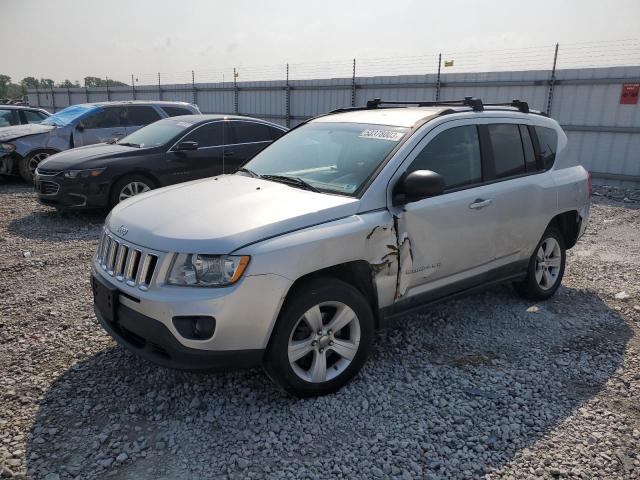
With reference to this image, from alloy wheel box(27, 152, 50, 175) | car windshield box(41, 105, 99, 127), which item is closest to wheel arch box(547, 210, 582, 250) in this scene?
car windshield box(41, 105, 99, 127)

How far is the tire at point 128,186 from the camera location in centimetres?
733

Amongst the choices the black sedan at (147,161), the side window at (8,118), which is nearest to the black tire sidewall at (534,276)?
the black sedan at (147,161)

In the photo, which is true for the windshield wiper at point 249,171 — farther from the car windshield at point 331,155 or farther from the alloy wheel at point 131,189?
the alloy wheel at point 131,189

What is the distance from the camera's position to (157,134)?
26.2 ft

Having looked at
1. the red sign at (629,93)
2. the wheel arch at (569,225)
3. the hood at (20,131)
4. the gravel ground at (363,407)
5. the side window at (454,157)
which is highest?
the red sign at (629,93)

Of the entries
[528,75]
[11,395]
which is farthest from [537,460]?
[528,75]

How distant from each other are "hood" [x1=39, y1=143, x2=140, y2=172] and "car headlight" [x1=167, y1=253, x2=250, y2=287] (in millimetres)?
5269

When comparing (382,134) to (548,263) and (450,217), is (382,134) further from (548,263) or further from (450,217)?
(548,263)

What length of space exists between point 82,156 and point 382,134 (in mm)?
5436

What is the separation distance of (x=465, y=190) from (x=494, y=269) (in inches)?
31.9

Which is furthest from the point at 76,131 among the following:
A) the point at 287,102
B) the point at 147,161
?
the point at 287,102

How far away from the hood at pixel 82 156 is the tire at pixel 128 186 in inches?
14.7

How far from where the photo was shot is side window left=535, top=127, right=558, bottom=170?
15.2ft

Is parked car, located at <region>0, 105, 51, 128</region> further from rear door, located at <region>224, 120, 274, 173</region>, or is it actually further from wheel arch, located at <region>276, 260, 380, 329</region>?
wheel arch, located at <region>276, 260, 380, 329</region>
